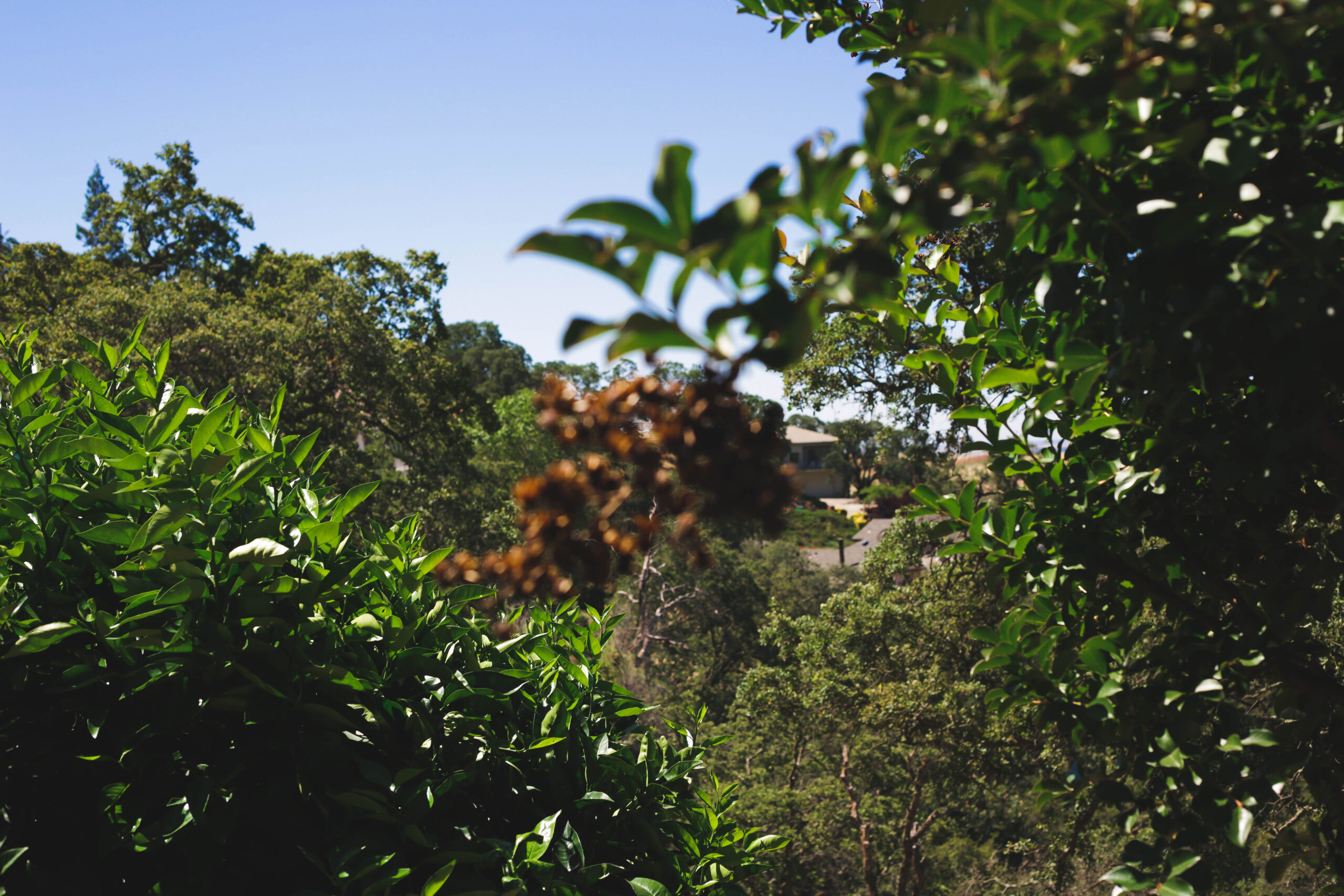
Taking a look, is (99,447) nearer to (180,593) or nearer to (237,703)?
(180,593)

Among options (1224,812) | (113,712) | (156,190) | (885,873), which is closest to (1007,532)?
(1224,812)

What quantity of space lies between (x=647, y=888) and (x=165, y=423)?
1.35 m

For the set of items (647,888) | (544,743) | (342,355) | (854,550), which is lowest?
(647,888)

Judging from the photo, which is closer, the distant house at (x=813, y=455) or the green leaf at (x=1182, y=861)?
the green leaf at (x=1182, y=861)

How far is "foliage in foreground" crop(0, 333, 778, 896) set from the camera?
4.31 feet

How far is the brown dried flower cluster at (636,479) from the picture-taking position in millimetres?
832

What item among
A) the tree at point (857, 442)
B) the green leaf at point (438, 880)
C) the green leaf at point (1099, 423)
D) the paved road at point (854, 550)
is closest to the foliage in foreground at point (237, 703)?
the green leaf at point (438, 880)

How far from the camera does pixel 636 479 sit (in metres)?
0.81

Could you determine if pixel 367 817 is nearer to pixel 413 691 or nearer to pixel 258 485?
pixel 413 691

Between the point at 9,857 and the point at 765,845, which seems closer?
the point at 9,857

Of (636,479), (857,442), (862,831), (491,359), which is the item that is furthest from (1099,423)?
(491,359)

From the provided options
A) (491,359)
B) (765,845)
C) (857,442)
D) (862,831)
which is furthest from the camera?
(491,359)

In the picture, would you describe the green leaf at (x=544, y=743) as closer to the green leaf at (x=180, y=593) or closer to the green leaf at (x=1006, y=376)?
the green leaf at (x=180, y=593)

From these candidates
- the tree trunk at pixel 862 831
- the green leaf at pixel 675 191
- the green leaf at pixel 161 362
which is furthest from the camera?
the tree trunk at pixel 862 831
